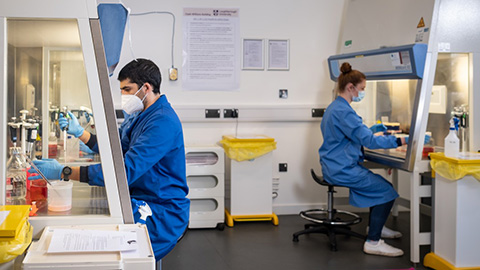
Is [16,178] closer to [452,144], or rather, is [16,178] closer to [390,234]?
[452,144]

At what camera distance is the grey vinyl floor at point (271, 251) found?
135 inches

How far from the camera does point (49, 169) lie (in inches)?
66.5

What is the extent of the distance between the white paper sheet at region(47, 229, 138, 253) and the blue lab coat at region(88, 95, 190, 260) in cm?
49

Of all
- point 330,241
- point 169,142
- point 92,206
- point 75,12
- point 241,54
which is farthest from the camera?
point 241,54

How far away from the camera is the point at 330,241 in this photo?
380 cm

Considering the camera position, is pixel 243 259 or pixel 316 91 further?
pixel 316 91

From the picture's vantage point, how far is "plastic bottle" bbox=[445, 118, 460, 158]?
3268mm

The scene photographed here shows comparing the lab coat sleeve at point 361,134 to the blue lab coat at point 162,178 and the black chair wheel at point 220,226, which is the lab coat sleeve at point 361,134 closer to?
the black chair wheel at point 220,226

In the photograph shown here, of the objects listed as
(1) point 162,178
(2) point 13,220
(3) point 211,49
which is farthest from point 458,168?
(2) point 13,220

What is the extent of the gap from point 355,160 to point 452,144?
717 millimetres

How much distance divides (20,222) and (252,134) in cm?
339

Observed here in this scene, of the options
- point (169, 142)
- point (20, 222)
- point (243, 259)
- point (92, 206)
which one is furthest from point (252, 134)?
point (20, 222)

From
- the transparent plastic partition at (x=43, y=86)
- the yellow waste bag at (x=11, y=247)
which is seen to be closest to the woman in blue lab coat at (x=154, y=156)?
the transparent plastic partition at (x=43, y=86)

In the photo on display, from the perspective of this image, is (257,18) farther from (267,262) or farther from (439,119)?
(267,262)
